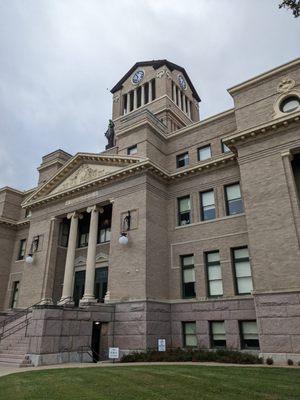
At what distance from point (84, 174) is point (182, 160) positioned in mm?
8279

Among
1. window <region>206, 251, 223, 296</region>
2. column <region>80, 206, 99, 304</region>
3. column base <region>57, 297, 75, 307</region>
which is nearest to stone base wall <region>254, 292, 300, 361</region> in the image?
window <region>206, 251, 223, 296</region>

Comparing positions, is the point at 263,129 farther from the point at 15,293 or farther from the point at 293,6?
the point at 15,293

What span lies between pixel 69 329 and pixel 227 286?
9.89 metres

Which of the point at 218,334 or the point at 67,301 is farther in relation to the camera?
the point at 67,301

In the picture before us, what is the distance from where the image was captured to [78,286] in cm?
2847

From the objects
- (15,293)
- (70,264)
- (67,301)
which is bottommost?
(67,301)

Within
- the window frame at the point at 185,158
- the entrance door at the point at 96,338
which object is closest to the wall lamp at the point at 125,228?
the entrance door at the point at 96,338

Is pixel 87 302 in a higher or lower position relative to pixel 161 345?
higher

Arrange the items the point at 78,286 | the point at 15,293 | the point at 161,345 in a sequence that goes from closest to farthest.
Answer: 1. the point at 161,345
2. the point at 78,286
3. the point at 15,293

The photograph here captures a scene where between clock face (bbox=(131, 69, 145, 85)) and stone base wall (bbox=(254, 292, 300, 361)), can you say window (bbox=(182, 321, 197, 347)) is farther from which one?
clock face (bbox=(131, 69, 145, 85))

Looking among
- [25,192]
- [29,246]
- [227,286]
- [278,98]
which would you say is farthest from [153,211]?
[25,192]

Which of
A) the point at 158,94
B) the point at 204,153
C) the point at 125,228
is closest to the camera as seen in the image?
the point at 125,228

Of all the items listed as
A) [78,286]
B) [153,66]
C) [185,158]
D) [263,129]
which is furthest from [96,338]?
[153,66]

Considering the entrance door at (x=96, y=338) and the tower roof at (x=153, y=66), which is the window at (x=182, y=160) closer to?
the entrance door at (x=96, y=338)
